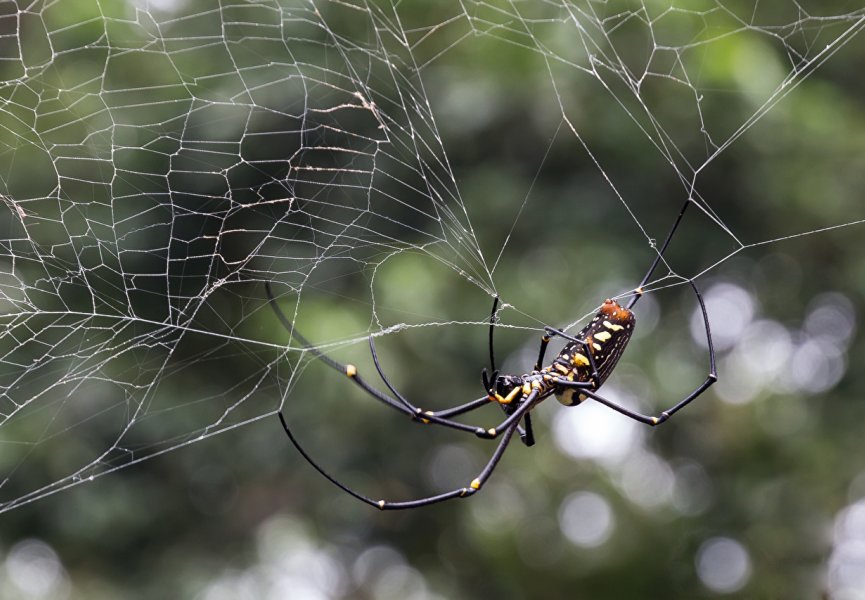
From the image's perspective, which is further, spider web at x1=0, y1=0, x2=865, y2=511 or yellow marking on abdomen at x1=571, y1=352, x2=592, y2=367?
spider web at x1=0, y1=0, x2=865, y2=511

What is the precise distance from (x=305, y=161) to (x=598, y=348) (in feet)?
7.16

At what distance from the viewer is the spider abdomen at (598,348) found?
213 cm

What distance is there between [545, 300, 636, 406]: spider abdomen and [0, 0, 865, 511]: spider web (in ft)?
4.17

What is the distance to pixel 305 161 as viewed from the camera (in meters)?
3.97

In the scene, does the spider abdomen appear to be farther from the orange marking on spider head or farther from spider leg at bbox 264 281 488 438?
spider leg at bbox 264 281 488 438

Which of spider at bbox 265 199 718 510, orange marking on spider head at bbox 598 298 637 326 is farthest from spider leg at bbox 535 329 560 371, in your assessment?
orange marking on spider head at bbox 598 298 637 326

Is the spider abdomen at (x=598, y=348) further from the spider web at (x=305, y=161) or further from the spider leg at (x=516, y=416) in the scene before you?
the spider web at (x=305, y=161)

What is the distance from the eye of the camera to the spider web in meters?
3.55

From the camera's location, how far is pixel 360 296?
13.2 feet

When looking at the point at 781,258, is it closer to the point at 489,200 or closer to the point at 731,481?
the point at 731,481

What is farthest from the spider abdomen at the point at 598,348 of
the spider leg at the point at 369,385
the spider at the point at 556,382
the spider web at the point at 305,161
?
the spider web at the point at 305,161

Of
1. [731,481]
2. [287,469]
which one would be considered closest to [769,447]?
[731,481]

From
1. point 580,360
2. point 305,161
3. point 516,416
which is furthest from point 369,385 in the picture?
point 305,161

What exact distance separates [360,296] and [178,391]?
115 cm
